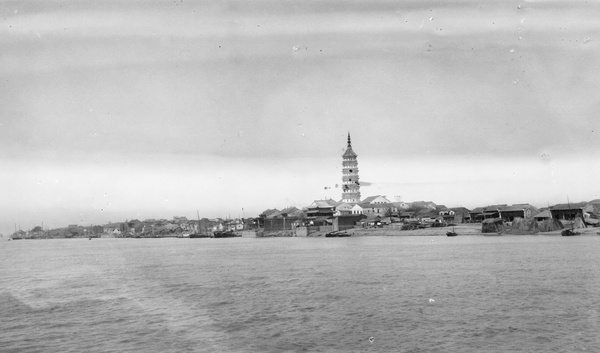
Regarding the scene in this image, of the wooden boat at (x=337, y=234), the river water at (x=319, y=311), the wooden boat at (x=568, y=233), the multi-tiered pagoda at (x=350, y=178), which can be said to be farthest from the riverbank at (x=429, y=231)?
the river water at (x=319, y=311)

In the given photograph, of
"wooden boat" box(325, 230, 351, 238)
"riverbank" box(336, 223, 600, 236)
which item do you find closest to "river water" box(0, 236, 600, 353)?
"riverbank" box(336, 223, 600, 236)

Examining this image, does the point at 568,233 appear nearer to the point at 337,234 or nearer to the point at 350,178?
the point at 337,234

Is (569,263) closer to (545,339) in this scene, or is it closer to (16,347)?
(545,339)

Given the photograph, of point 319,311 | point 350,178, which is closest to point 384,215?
point 350,178

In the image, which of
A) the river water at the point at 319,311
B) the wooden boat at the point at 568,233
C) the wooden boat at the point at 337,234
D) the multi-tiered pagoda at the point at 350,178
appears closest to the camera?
the river water at the point at 319,311

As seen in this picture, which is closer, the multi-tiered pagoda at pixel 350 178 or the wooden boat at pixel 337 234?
the wooden boat at pixel 337 234

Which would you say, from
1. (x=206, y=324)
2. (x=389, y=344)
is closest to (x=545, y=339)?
(x=389, y=344)

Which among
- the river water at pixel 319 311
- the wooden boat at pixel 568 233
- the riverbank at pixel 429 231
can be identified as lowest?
the river water at pixel 319 311

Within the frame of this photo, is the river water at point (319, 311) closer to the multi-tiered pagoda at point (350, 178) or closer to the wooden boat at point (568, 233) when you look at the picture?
the wooden boat at point (568, 233)

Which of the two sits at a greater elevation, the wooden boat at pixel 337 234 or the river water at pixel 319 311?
the wooden boat at pixel 337 234
